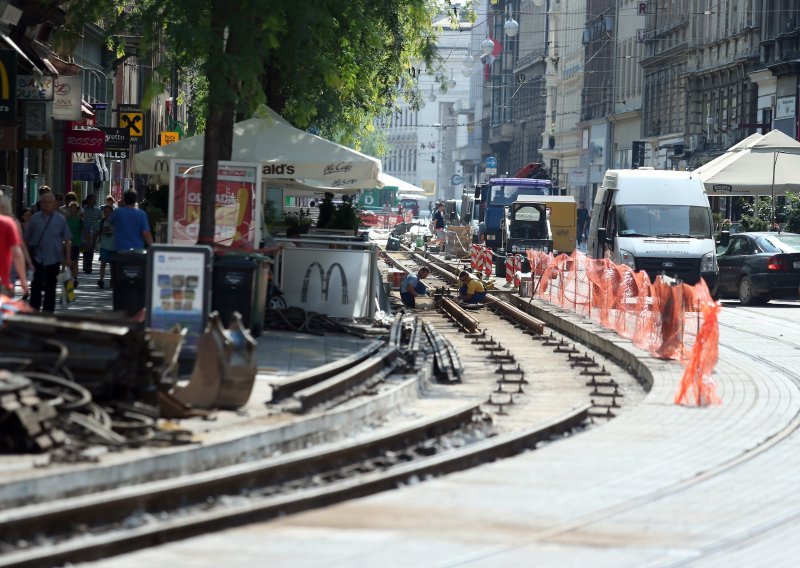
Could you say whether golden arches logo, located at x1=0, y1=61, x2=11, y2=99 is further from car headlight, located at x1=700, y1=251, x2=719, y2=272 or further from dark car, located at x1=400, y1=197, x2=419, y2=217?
dark car, located at x1=400, y1=197, x2=419, y2=217

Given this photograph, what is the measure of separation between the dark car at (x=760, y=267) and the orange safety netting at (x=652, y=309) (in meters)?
3.68

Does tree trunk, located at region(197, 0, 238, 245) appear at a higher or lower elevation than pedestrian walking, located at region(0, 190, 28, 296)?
higher

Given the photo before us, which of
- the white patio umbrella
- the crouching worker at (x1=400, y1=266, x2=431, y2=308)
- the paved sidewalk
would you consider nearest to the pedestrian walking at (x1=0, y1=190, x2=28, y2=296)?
the paved sidewalk

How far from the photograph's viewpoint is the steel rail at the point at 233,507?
7590 millimetres

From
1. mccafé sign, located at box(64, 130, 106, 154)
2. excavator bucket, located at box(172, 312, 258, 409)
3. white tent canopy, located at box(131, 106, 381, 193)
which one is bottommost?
excavator bucket, located at box(172, 312, 258, 409)

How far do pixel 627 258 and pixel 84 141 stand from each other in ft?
42.5

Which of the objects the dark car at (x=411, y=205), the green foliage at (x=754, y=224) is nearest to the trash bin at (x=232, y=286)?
the green foliage at (x=754, y=224)

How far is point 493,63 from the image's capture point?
489 ft

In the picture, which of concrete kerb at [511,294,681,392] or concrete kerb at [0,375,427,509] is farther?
concrete kerb at [511,294,681,392]

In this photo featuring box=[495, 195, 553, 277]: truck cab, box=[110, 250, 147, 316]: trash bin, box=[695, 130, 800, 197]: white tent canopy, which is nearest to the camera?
box=[110, 250, 147, 316]: trash bin

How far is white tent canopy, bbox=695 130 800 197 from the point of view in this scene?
38.7 metres

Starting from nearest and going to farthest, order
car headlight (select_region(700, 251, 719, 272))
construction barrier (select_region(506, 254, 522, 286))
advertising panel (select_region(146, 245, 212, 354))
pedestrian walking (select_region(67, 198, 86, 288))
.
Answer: advertising panel (select_region(146, 245, 212, 354))
pedestrian walking (select_region(67, 198, 86, 288))
car headlight (select_region(700, 251, 719, 272))
construction barrier (select_region(506, 254, 522, 286))

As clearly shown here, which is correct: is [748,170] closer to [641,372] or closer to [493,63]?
[641,372]

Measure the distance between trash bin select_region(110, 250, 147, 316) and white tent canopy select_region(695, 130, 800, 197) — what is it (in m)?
22.4
